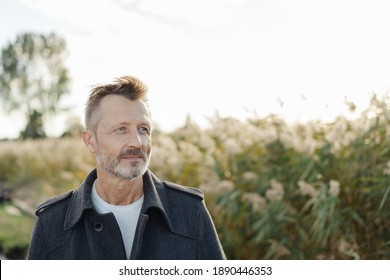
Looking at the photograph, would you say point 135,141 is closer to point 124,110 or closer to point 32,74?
point 124,110

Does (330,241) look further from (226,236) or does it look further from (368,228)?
(226,236)

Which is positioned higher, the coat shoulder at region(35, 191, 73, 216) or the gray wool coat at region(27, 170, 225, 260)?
the coat shoulder at region(35, 191, 73, 216)

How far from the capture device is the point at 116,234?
1985mm

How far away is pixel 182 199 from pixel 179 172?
10.2 feet

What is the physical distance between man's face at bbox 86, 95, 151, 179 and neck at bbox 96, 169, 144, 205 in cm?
4

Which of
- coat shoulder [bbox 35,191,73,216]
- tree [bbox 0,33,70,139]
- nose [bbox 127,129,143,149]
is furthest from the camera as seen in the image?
tree [bbox 0,33,70,139]

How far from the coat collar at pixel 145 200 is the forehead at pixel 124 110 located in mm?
240

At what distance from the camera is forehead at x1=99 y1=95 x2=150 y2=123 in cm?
196

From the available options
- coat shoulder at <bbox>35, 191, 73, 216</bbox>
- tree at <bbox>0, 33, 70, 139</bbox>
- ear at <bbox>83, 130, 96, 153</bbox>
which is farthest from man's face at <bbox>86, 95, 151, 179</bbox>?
tree at <bbox>0, 33, 70, 139</bbox>

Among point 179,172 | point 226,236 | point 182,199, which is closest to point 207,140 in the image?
point 179,172

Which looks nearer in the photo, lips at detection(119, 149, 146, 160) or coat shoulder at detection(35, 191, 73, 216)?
lips at detection(119, 149, 146, 160)

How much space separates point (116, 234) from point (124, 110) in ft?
1.40

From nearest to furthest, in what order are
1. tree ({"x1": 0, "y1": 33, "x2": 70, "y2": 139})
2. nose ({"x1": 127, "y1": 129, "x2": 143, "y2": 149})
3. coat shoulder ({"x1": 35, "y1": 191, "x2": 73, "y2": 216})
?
1. nose ({"x1": 127, "y1": 129, "x2": 143, "y2": 149})
2. coat shoulder ({"x1": 35, "y1": 191, "x2": 73, "y2": 216})
3. tree ({"x1": 0, "y1": 33, "x2": 70, "y2": 139})

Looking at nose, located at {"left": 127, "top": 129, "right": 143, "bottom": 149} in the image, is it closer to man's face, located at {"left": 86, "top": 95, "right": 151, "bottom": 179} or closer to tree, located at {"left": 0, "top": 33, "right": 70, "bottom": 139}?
man's face, located at {"left": 86, "top": 95, "right": 151, "bottom": 179}
